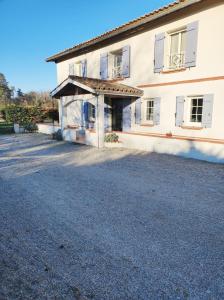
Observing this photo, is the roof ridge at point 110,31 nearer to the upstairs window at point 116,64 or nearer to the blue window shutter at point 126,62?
the blue window shutter at point 126,62

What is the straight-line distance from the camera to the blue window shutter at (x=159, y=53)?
976 centimetres

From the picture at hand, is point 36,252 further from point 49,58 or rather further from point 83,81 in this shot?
point 49,58

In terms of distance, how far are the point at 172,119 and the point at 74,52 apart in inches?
351

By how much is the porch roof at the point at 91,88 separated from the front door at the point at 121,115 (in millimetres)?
1099

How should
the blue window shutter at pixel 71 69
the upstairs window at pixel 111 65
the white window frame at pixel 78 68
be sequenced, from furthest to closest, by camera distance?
the blue window shutter at pixel 71 69 < the white window frame at pixel 78 68 < the upstairs window at pixel 111 65

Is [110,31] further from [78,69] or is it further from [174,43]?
[78,69]

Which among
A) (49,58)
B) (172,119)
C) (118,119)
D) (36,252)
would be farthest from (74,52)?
(36,252)

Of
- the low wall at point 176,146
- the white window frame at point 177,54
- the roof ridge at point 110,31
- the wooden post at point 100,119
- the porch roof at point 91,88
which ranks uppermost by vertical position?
the roof ridge at point 110,31

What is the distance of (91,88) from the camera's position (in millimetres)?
9203

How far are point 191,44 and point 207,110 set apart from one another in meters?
2.77

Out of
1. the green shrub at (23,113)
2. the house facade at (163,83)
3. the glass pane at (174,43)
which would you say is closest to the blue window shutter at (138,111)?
the house facade at (163,83)

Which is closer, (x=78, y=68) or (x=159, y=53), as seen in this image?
(x=159, y=53)

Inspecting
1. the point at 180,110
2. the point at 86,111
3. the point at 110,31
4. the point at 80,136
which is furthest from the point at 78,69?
the point at 180,110

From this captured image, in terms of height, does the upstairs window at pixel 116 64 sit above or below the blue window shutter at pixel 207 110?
above
